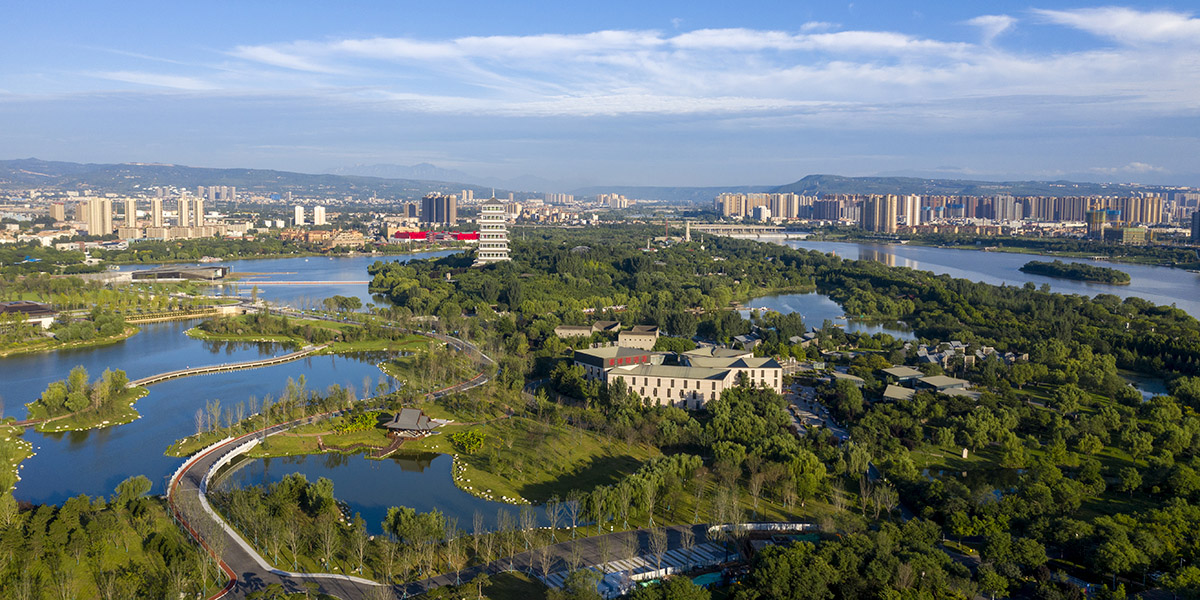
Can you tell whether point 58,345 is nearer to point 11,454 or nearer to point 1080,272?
point 11,454

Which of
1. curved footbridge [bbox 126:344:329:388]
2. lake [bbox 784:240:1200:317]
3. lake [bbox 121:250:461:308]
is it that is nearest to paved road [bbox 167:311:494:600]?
curved footbridge [bbox 126:344:329:388]

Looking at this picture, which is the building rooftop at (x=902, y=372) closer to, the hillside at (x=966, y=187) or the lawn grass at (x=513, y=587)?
the lawn grass at (x=513, y=587)

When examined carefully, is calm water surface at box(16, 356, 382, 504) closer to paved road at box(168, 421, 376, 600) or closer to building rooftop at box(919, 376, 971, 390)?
paved road at box(168, 421, 376, 600)

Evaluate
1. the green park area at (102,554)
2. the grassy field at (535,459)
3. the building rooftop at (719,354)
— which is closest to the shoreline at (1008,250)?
the building rooftop at (719,354)

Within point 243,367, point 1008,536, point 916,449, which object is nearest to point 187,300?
point 243,367

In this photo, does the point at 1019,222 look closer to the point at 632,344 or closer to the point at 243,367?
the point at 632,344

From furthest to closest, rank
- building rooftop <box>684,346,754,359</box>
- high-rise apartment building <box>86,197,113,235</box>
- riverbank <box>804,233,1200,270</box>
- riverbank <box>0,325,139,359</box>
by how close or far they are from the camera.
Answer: high-rise apartment building <box>86,197,113,235</box> → riverbank <box>804,233,1200,270</box> → riverbank <box>0,325,139,359</box> → building rooftop <box>684,346,754,359</box>
